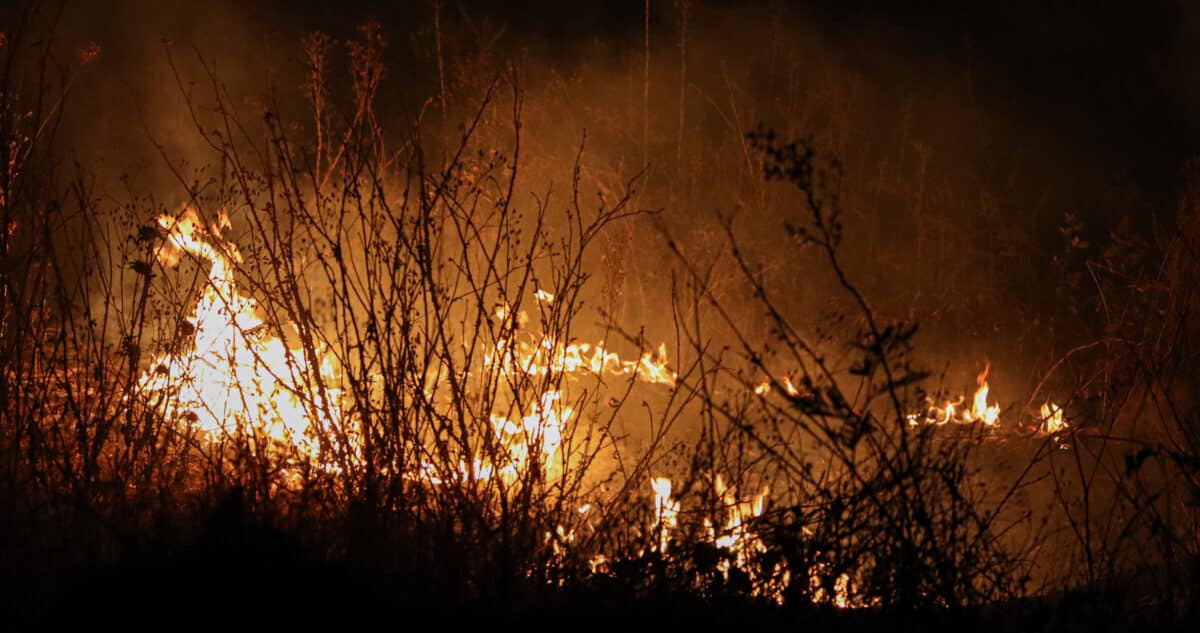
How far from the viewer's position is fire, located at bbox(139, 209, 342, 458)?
349 cm

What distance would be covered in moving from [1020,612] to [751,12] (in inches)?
381

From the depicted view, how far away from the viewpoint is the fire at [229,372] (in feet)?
11.4

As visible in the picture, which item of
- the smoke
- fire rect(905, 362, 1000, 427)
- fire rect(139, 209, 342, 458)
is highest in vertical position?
the smoke

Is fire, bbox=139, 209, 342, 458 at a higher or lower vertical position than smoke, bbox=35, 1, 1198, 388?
lower

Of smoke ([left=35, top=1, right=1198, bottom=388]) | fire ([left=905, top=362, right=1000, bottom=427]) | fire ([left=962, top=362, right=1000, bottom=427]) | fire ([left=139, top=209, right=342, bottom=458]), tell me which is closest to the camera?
fire ([left=139, top=209, right=342, bottom=458])

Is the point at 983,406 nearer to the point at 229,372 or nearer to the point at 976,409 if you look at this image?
the point at 976,409

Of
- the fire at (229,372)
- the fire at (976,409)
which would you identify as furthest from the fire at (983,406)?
the fire at (229,372)

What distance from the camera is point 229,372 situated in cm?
395

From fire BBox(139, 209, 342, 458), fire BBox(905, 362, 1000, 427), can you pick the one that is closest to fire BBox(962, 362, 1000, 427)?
fire BBox(905, 362, 1000, 427)

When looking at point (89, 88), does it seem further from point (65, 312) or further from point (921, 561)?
point (921, 561)

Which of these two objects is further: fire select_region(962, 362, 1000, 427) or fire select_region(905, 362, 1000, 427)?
fire select_region(905, 362, 1000, 427)

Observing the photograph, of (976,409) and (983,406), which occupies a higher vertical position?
(983,406)

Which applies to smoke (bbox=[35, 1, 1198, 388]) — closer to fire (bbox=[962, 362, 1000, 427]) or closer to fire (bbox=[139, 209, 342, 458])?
fire (bbox=[962, 362, 1000, 427])

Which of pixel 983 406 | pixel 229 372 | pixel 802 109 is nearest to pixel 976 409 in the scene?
pixel 983 406
